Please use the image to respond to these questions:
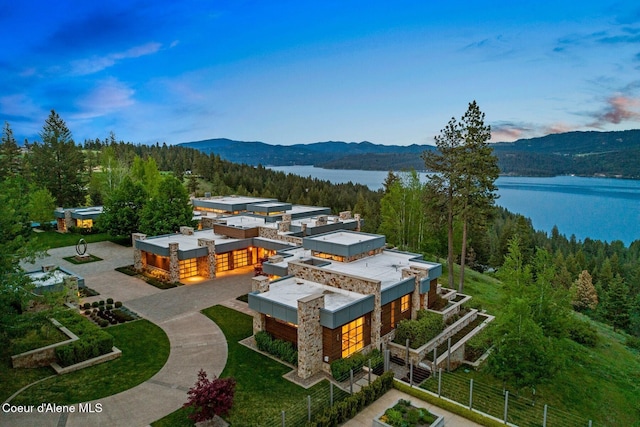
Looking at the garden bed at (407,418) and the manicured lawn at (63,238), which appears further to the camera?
the manicured lawn at (63,238)

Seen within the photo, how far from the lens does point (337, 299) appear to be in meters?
20.5

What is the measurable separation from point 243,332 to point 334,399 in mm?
8325

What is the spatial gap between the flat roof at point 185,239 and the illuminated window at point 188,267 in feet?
3.88

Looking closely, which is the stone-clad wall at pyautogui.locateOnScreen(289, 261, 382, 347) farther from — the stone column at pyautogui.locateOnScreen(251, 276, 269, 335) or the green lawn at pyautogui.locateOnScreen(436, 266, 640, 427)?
the green lawn at pyautogui.locateOnScreen(436, 266, 640, 427)

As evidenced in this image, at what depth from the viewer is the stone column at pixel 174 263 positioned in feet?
104

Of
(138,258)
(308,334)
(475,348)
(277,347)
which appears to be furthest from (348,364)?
(138,258)

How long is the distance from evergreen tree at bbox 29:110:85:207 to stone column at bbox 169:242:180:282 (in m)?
43.2

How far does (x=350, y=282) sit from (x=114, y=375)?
41.9ft

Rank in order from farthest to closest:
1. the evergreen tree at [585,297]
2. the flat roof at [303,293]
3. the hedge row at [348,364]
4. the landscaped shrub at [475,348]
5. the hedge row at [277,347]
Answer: the evergreen tree at [585,297] → the landscaped shrub at [475,348] → the flat roof at [303,293] → the hedge row at [277,347] → the hedge row at [348,364]

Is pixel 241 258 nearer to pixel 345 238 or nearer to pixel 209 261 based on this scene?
pixel 209 261

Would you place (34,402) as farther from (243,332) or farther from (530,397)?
(530,397)

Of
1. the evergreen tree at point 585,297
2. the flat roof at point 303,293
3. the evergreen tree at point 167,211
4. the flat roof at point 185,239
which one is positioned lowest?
the evergreen tree at point 585,297

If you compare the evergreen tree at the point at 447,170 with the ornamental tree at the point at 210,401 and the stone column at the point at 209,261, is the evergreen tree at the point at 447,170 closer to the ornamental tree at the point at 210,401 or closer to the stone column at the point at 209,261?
the stone column at the point at 209,261

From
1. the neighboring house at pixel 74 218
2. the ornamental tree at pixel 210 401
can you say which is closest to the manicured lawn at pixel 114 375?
the ornamental tree at pixel 210 401
